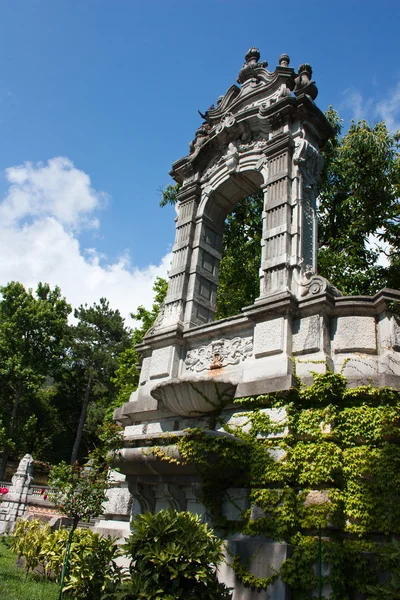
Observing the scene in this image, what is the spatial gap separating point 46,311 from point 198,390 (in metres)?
29.9

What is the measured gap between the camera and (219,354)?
898cm

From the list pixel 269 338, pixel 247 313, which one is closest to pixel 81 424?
pixel 247 313

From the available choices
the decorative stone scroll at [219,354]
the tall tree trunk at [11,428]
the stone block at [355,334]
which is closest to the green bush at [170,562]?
the decorative stone scroll at [219,354]

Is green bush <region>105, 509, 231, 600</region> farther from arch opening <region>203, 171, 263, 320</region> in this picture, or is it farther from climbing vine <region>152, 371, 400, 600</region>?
arch opening <region>203, 171, 263, 320</region>

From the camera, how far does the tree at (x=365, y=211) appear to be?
50.3 feet

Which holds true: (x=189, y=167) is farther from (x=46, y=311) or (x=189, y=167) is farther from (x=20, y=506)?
(x=46, y=311)

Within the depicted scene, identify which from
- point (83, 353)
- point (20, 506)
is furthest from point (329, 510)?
point (83, 353)

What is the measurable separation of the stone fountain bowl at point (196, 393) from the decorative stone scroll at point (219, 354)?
71cm

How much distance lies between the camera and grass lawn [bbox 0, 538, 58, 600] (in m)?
6.80

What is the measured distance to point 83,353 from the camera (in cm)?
4366

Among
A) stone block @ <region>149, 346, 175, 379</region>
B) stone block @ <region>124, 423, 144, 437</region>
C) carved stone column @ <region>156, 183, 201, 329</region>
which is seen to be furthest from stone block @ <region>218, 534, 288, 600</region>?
carved stone column @ <region>156, 183, 201, 329</region>

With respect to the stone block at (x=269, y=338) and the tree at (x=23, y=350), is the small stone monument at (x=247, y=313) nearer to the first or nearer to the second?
the stone block at (x=269, y=338)

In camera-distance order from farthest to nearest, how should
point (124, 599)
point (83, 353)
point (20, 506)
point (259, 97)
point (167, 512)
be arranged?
point (83, 353) < point (20, 506) < point (259, 97) < point (167, 512) < point (124, 599)

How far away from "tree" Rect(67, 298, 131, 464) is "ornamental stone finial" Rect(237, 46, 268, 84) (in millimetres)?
32386
